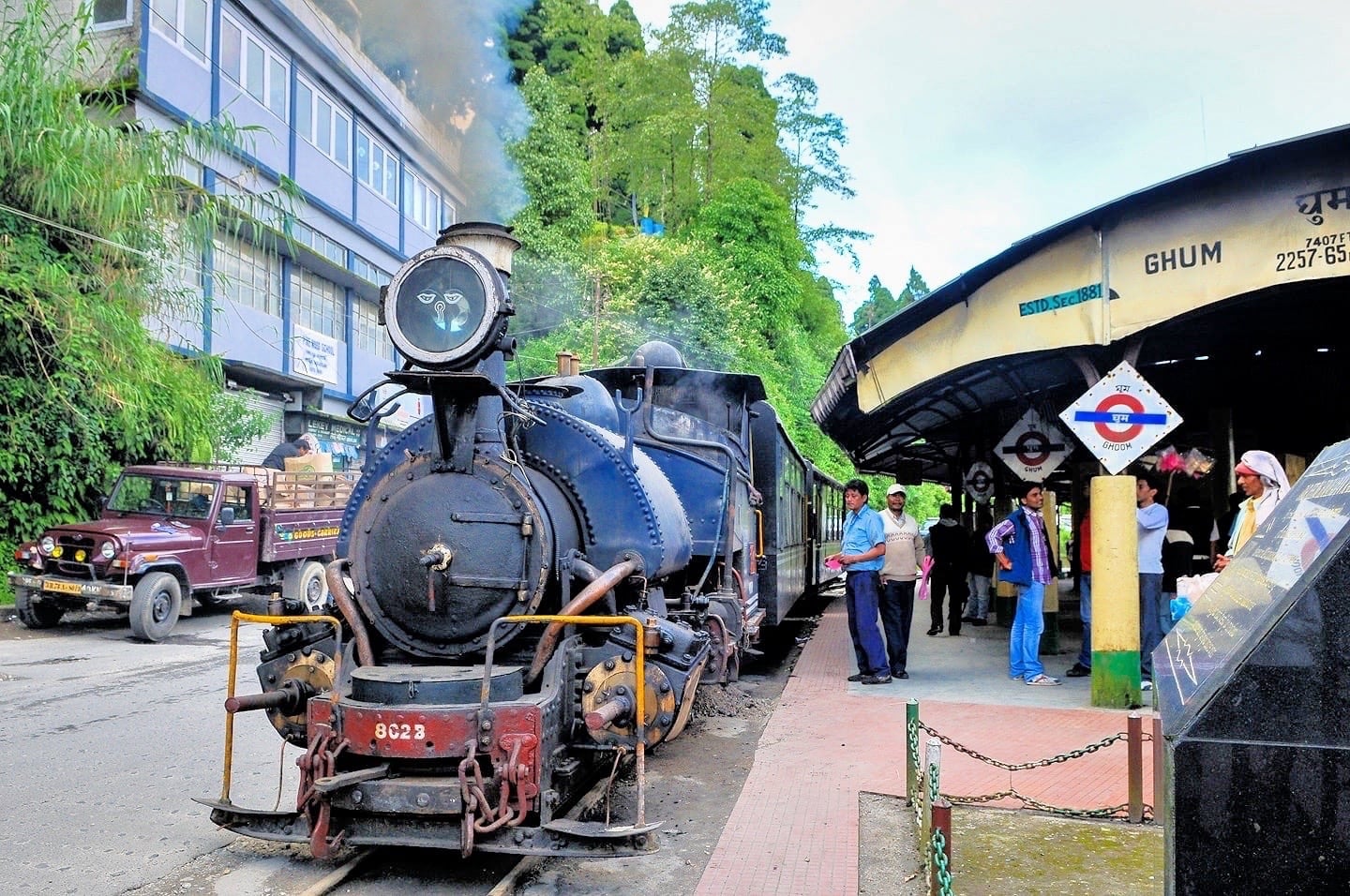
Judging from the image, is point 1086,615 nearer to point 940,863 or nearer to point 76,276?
point 940,863

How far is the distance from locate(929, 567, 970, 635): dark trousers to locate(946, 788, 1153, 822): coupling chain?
25.1ft

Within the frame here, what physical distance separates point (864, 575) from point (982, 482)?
581 centimetres

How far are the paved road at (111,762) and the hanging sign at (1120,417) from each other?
6165 millimetres

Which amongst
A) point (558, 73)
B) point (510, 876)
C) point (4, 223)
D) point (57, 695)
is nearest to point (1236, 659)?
point (510, 876)

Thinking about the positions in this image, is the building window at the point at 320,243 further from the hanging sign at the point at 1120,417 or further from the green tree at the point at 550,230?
the hanging sign at the point at 1120,417

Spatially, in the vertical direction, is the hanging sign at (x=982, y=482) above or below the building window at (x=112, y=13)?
below

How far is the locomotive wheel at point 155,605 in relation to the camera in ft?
37.9

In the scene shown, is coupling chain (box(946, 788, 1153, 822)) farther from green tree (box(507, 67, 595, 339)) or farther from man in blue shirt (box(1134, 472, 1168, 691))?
green tree (box(507, 67, 595, 339))

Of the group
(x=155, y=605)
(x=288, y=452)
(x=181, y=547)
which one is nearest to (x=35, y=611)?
(x=155, y=605)

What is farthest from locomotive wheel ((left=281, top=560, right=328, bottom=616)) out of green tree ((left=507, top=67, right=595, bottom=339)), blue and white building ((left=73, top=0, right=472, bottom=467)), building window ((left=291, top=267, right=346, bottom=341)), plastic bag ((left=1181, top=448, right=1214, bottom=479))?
green tree ((left=507, top=67, right=595, bottom=339))

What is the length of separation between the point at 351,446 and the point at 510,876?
2405 cm

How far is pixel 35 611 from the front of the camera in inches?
480

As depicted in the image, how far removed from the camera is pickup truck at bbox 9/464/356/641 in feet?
38.3

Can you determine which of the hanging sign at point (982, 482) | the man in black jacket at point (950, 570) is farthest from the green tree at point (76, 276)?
the hanging sign at point (982, 482)
